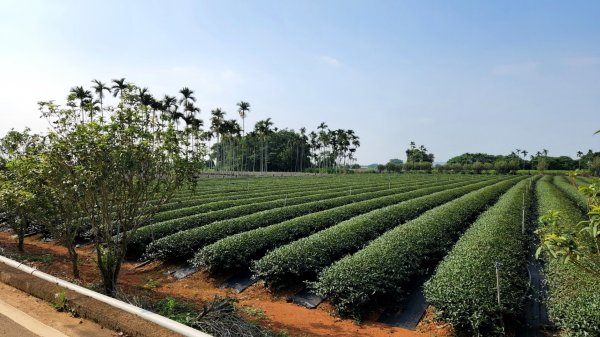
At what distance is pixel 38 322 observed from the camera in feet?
18.1

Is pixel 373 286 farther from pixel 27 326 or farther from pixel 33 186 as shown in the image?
pixel 33 186

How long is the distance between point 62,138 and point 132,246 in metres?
5.59

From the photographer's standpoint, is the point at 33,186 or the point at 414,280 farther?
the point at 414,280

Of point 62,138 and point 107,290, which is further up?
point 62,138

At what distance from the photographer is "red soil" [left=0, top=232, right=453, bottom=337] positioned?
668 centimetres

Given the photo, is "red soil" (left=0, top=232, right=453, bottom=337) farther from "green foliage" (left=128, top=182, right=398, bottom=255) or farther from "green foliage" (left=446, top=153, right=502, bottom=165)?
"green foliage" (left=446, top=153, right=502, bottom=165)

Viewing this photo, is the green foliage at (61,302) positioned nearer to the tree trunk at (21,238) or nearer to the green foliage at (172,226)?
the green foliage at (172,226)

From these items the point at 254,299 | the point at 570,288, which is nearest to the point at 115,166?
the point at 254,299

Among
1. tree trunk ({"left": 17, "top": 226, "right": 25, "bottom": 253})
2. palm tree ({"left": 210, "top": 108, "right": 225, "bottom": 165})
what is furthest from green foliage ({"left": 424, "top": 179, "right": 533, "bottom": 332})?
palm tree ({"left": 210, "top": 108, "right": 225, "bottom": 165})

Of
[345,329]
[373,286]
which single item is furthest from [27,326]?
[373,286]

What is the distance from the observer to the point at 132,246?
11.6 m

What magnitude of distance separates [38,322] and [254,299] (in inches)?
160

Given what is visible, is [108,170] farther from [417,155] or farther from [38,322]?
[417,155]

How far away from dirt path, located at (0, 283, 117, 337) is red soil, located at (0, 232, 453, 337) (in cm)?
204
